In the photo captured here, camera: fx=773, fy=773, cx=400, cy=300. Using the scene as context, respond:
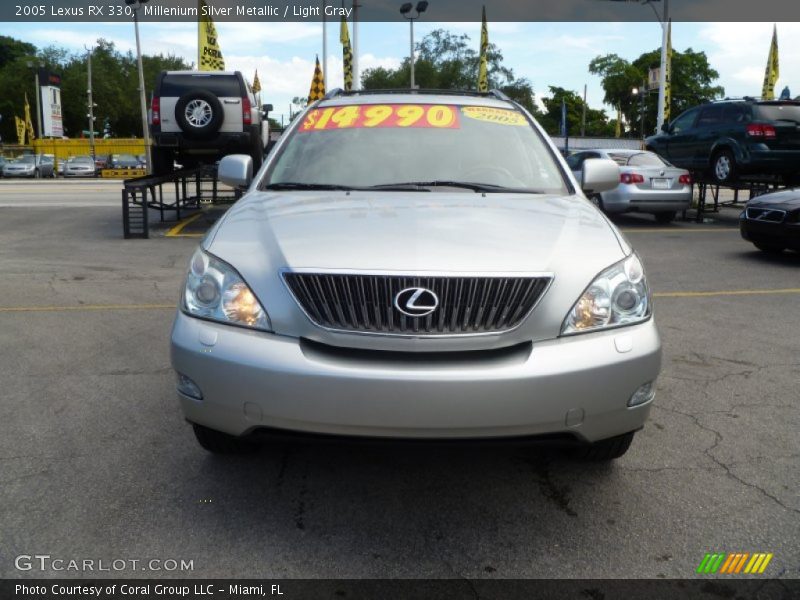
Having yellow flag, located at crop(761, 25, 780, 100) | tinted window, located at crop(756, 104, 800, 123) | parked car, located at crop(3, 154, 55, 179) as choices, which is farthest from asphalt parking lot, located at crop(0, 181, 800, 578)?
parked car, located at crop(3, 154, 55, 179)

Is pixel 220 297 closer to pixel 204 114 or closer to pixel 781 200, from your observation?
pixel 781 200

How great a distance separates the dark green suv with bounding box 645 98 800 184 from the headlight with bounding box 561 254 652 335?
12046mm

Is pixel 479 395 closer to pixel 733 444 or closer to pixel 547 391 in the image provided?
pixel 547 391

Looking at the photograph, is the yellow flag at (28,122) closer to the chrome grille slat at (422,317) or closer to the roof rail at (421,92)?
the roof rail at (421,92)

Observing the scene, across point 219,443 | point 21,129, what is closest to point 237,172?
point 219,443

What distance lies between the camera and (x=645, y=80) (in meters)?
84.0

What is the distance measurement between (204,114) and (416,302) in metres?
12.3

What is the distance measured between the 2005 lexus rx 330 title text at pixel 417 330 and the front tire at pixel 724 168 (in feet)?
40.2

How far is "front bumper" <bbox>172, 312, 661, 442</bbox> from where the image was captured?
2.59 m

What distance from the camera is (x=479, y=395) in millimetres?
2586

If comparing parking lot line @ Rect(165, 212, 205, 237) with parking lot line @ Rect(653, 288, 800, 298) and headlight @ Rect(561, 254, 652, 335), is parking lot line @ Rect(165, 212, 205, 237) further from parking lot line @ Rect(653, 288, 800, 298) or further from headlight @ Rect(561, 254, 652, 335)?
headlight @ Rect(561, 254, 652, 335)

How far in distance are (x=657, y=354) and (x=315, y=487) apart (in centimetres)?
147

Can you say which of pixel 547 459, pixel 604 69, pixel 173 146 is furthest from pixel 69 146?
pixel 604 69

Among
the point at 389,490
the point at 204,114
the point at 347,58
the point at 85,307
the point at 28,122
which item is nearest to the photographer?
the point at 389,490
